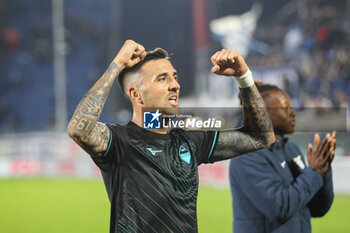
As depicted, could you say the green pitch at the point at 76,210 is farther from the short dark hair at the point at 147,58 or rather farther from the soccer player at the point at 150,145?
Result: the short dark hair at the point at 147,58

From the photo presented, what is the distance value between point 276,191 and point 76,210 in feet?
22.7

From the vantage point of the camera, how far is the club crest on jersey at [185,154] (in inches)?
81.1

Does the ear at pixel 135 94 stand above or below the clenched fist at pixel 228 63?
below

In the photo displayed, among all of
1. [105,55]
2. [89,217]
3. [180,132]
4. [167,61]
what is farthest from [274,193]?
[105,55]

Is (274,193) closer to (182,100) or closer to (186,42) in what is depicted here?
(182,100)

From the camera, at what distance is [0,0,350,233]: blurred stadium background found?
839cm

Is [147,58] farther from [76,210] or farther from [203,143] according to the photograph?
[76,210]

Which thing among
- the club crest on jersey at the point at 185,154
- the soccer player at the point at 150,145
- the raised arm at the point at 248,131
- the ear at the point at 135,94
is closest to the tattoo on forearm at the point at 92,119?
the soccer player at the point at 150,145

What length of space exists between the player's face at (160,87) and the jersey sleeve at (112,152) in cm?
19

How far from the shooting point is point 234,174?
2.57m

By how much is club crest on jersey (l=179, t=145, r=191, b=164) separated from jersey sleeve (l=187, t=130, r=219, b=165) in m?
0.06

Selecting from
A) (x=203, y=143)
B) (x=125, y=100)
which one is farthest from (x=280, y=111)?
(x=125, y=100)

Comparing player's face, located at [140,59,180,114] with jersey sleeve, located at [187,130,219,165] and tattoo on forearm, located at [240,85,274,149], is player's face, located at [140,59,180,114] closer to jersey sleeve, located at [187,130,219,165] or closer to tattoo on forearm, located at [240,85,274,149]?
jersey sleeve, located at [187,130,219,165]

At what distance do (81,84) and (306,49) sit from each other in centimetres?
917
